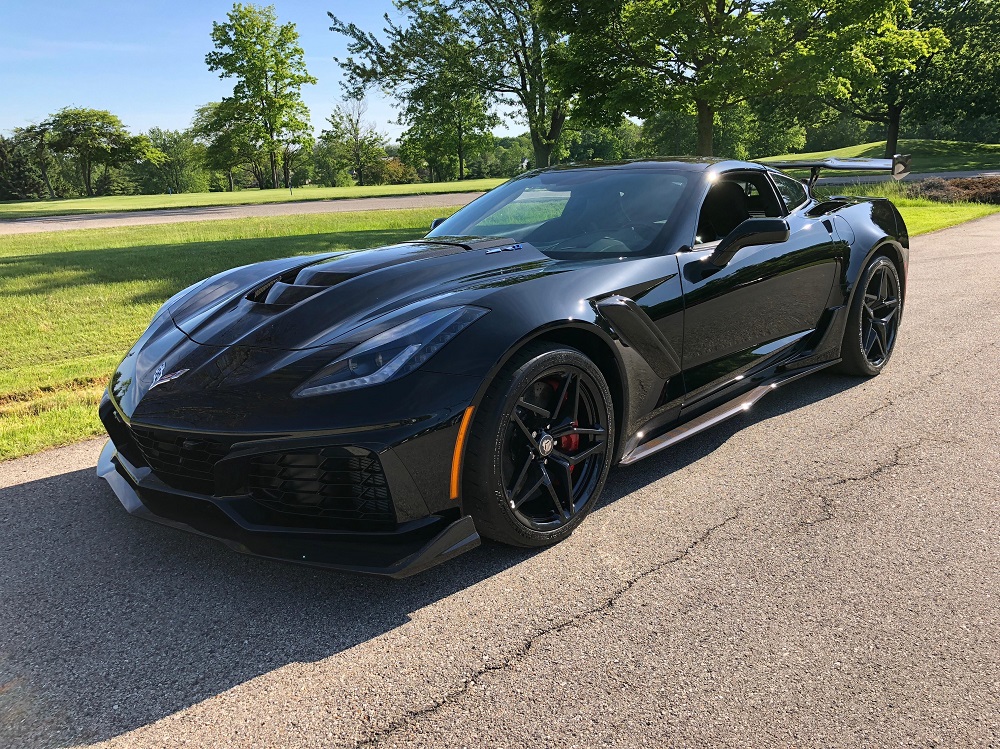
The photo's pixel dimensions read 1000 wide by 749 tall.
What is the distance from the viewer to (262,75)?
5278cm

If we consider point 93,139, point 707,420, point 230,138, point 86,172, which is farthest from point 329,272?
point 86,172

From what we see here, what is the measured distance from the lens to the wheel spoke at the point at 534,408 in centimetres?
253

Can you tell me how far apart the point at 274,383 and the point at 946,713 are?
2084 mm

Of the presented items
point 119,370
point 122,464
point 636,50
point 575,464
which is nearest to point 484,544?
point 575,464

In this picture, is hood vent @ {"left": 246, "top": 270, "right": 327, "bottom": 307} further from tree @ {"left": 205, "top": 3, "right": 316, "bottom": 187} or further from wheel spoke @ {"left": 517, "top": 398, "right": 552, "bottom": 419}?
tree @ {"left": 205, "top": 3, "right": 316, "bottom": 187}

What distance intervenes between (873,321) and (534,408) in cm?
311

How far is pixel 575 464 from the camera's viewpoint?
2773 millimetres

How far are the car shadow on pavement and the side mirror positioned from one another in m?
1.66

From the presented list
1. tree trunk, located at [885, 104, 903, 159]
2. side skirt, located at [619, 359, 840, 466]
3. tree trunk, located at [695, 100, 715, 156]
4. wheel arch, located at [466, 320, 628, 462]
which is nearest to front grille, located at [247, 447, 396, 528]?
wheel arch, located at [466, 320, 628, 462]

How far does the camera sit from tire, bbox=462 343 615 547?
95.0 inches

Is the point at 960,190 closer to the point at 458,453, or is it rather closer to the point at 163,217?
the point at 458,453


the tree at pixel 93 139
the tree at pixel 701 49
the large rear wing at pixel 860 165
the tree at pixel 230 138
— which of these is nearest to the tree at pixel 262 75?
the tree at pixel 230 138

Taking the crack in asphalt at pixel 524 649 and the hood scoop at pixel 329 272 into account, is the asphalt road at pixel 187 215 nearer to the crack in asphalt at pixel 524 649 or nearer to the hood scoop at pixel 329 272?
the hood scoop at pixel 329 272

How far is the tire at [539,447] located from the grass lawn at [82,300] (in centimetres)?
277
